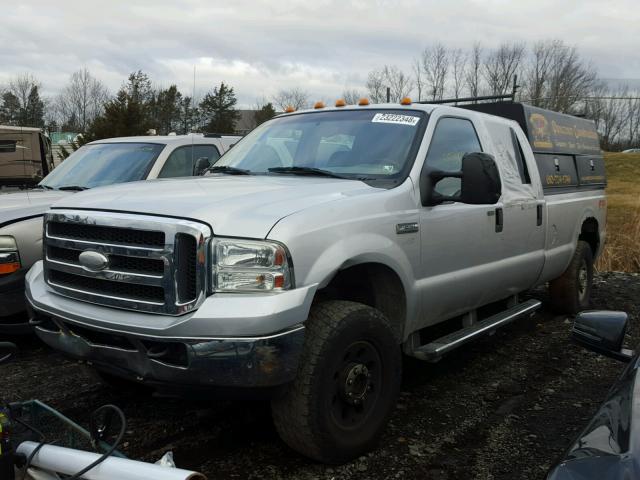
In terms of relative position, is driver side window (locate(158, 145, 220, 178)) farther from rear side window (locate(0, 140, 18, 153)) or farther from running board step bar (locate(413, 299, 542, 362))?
rear side window (locate(0, 140, 18, 153))

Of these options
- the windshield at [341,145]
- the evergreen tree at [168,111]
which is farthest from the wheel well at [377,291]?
the evergreen tree at [168,111]

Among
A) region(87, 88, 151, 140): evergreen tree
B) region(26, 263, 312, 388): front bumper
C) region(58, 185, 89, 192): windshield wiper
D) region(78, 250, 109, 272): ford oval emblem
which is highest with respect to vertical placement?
region(87, 88, 151, 140): evergreen tree

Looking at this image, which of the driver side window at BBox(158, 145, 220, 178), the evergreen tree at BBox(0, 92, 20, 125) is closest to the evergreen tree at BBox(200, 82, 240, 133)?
the driver side window at BBox(158, 145, 220, 178)

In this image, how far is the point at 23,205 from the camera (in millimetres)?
4875

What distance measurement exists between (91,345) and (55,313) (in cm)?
34

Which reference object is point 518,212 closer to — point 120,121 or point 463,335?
point 463,335

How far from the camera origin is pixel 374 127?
13.3ft

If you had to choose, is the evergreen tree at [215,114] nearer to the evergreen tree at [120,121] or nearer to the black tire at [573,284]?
the evergreen tree at [120,121]

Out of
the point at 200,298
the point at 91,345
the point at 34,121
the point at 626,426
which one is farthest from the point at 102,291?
the point at 34,121

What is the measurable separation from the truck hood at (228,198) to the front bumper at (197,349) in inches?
14.6

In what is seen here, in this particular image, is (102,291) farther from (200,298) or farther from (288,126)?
(288,126)

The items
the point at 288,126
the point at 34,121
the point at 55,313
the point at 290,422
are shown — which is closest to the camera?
the point at 290,422

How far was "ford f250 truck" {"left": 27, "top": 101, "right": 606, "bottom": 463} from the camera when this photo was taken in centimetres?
Answer: 268

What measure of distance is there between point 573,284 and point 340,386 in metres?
4.28
